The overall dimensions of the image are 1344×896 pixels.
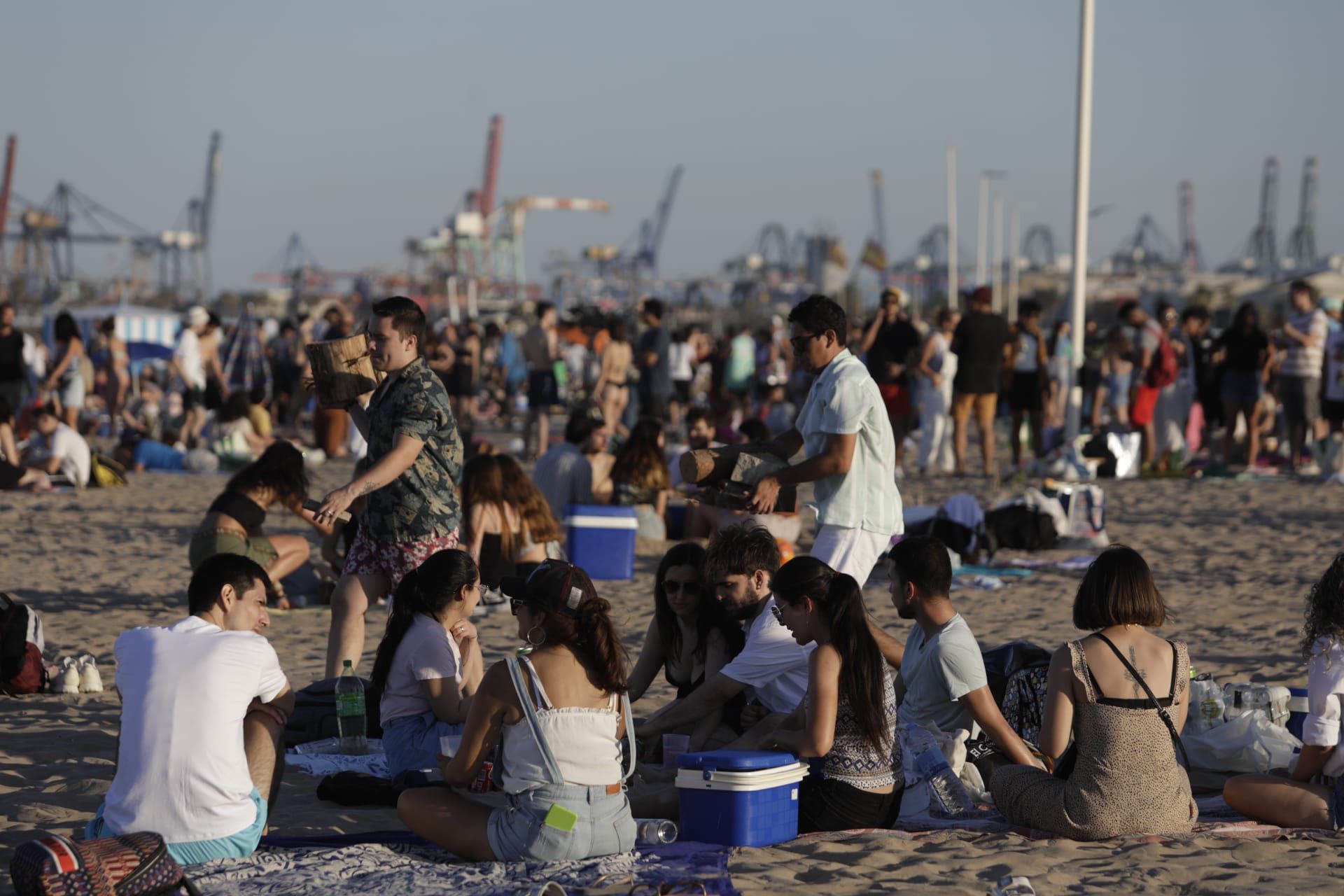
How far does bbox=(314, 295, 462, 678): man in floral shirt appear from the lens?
Answer: 4973mm

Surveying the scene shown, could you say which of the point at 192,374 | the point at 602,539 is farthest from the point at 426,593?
the point at 192,374

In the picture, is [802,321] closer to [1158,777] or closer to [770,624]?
[770,624]

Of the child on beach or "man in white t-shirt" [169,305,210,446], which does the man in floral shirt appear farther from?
"man in white t-shirt" [169,305,210,446]

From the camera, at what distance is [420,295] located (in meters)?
134

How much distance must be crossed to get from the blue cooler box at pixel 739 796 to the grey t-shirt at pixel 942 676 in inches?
24.9

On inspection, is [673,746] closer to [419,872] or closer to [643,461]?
[419,872]

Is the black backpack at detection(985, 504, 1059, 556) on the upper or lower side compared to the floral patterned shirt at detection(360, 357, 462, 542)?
lower

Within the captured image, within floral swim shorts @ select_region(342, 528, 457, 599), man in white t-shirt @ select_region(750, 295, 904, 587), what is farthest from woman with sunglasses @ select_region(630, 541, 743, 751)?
floral swim shorts @ select_region(342, 528, 457, 599)

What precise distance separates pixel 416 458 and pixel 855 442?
143 cm

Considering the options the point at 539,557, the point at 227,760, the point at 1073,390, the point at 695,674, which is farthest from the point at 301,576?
the point at 1073,390

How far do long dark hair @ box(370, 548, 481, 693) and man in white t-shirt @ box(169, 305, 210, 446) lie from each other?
437 inches

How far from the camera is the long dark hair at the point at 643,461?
29.8 feet

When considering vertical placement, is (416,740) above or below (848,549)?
below

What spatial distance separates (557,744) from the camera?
3.61m
